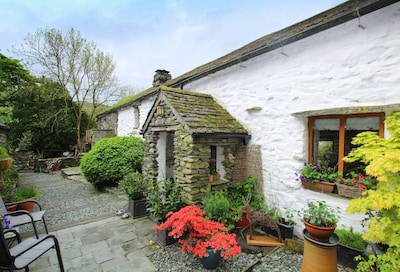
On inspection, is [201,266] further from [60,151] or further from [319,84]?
[60,151]

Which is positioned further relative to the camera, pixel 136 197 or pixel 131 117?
pixel 131 117

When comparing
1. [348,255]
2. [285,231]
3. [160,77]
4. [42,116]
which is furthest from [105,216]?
[42,116]

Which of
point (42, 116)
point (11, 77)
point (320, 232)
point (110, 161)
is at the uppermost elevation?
point (11, 77)

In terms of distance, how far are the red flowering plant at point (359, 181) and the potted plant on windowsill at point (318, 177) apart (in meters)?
0.17

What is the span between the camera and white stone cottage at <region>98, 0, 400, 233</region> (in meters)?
3.00

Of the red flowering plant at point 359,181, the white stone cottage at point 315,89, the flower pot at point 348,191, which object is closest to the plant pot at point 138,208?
the white stone cottage at point 315,89

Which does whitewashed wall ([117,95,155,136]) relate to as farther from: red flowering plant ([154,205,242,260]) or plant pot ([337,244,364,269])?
plant pot ([337,244,364,269])

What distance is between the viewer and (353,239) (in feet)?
9.96

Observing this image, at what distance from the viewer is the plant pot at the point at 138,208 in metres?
4.92

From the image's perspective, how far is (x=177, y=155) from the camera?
14.5ft

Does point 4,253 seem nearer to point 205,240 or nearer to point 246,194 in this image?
point 205,240

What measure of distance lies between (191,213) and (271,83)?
3.46 metres

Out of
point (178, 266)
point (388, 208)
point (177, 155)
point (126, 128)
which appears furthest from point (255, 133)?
point (126, 128)

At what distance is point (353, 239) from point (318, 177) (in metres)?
1.08
